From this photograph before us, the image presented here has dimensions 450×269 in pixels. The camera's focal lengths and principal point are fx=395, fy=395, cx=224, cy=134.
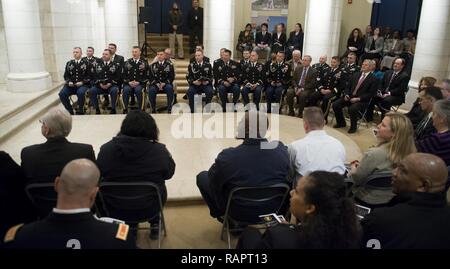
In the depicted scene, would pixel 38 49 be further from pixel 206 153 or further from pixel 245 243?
pixel 245 243

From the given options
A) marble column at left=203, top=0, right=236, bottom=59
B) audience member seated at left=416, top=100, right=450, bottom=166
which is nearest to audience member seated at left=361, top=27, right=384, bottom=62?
marble column at left=203, top=0, right=236, bottom=59

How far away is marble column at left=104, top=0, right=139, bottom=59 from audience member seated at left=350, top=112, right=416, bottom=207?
7358 mm

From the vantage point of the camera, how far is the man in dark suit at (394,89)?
726 centimetres

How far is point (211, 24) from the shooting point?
→ 938 centimetres

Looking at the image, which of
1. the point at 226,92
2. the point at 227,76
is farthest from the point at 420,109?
the point at 227,76

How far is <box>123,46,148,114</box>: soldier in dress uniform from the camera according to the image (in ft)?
25.3

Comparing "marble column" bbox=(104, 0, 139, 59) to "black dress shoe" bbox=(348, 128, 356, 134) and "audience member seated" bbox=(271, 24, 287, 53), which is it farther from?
"black dress shoe" bbox=(348, 128, 356, 134)

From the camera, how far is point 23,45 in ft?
26.0

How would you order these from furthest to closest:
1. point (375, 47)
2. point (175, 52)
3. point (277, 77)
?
point (175, 52) → point (375, 47) → point (277, 77)

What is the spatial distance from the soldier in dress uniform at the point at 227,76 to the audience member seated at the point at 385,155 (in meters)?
5.23

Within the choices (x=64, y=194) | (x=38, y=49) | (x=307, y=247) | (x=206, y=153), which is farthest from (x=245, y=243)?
(x=38, y=49)

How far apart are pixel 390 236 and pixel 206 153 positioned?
365 cm

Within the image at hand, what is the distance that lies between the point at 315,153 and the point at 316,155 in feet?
0.06

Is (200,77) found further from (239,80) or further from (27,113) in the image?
(27,113)
